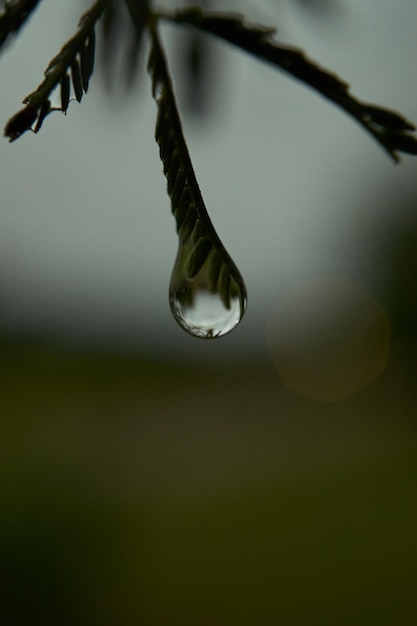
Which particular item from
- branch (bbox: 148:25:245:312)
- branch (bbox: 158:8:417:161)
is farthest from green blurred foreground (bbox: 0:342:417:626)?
branch (bbox: 158:8:417:161)

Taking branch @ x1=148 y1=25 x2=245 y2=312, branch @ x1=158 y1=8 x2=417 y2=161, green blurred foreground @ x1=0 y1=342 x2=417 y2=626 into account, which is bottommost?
branch @ x1=148 y1=25 x2=245 y2=312

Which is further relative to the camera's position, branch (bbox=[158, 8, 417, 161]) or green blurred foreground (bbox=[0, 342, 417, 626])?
green blurred foreground (bbox=[0, 342, 417, 626])

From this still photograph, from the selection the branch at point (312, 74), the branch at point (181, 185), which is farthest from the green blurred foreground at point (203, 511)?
the branch at point (312, 74)

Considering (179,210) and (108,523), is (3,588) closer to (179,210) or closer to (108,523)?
(108,523)

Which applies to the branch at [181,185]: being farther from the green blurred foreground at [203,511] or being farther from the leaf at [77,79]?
the green blurred foreground at [203,511]

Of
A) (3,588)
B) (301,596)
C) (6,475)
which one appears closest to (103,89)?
(3,588)

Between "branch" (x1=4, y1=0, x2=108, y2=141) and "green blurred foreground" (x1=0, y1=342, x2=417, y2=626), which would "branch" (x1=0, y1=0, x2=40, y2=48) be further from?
"green blurred foreground" (x1=0, y1=342, x2=417, y2=626)
